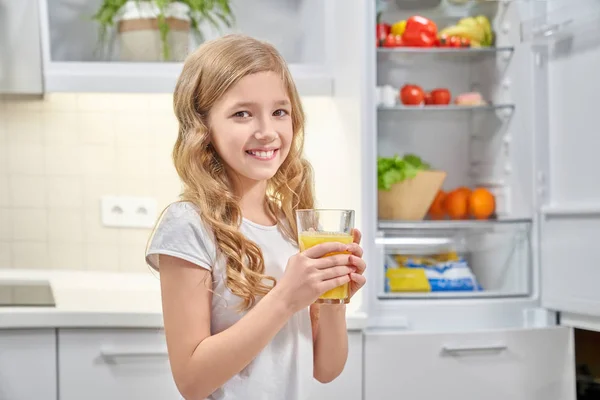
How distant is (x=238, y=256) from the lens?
3.53 feet

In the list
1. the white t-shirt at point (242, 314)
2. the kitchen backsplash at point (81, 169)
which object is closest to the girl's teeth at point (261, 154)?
the white t-shirt at point (242, 314)

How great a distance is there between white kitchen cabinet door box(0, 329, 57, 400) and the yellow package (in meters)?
0.87

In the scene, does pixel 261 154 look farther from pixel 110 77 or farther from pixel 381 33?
pixel 110 77

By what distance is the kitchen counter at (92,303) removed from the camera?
1.77m

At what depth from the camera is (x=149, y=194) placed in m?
2.43

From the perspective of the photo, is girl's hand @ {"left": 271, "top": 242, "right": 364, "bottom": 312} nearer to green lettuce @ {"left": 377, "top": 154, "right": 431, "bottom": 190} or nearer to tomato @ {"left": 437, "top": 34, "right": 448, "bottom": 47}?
green lettuce @ {"left": 377, "top": 154, "right": 431, "bottom": 190}

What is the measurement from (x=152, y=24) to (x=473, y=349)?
4.19ft

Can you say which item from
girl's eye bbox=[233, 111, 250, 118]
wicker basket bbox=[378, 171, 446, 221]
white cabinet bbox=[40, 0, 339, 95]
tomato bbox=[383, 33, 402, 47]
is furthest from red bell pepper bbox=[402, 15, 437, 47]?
girl's eye bbox=[233, 111, 250, 118]

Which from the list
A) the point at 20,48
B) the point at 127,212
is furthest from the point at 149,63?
the point at 127,212

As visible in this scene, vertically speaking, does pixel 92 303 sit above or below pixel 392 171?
below

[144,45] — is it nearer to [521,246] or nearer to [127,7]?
[127,7]

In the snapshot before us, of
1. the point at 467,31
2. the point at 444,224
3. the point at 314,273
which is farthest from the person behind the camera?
the point at 467,31

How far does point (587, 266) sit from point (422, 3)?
2.80ft

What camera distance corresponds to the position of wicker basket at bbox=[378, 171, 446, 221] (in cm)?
206
